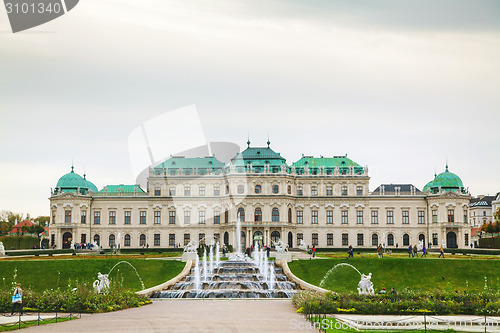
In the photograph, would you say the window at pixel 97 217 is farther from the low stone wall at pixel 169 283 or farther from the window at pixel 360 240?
the low stone wall at pixel 169 283

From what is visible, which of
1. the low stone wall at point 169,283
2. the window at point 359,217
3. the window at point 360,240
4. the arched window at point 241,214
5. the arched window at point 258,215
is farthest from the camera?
the window at point 359,217

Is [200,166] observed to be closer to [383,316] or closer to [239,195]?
[239,195]

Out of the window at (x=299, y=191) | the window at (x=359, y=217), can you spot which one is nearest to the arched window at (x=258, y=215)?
the window at (x=299, y=191)

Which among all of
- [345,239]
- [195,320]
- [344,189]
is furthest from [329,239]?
[195,320]

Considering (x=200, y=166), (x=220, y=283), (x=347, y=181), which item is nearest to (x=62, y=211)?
(x=200, y=166)

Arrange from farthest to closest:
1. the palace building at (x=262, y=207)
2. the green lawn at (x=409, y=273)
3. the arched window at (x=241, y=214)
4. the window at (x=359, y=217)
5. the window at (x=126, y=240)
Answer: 1. the window at (x=126, y=240)
2. the window at (x=359, y=217)
3. the palace building at (x=262, y=207)
4. the arched window at (x=241, y=214)
5. the green lawn at (x=409, y=273)

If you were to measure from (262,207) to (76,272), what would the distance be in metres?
40.9

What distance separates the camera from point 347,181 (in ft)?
298

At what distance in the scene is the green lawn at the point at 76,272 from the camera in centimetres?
4719

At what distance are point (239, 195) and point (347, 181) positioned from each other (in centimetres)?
1586

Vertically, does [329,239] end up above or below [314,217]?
below

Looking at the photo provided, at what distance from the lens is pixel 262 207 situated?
87.4 metres

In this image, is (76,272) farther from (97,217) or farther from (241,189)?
(97,217)

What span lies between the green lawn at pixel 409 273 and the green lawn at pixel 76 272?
11.3 m
